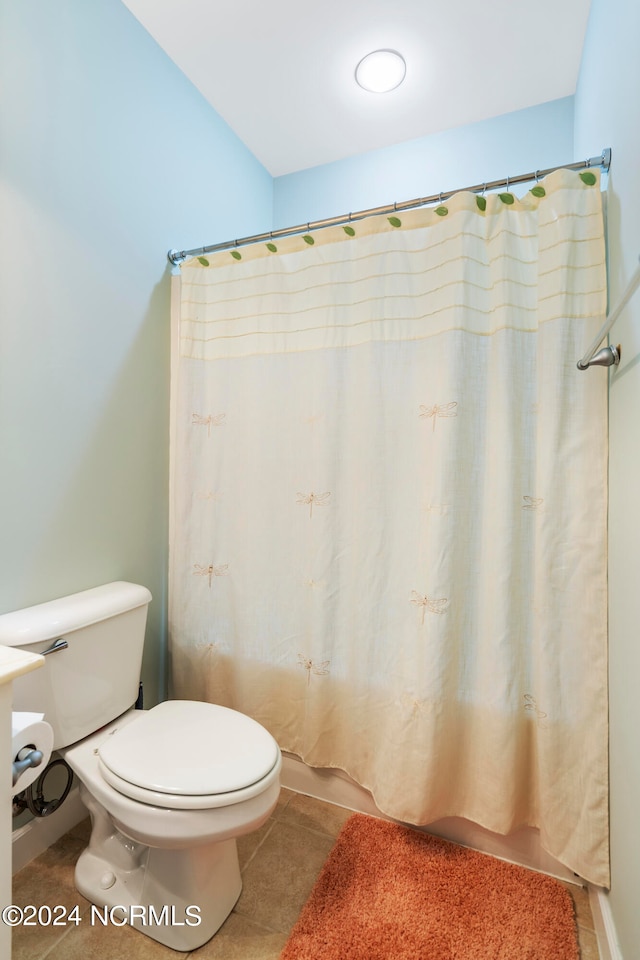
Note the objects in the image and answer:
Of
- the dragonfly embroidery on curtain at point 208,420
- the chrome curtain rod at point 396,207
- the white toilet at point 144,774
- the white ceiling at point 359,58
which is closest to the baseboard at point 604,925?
the white toilet at point 144,774

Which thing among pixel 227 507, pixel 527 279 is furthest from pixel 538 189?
pixel 227 507

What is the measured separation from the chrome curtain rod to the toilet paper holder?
1.50 meters

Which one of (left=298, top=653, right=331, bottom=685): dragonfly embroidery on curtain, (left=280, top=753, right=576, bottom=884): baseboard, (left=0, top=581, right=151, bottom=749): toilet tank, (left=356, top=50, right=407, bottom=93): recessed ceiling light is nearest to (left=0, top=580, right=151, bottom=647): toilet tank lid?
(left=0, top=581, right=151, bottom=749): toilet tank

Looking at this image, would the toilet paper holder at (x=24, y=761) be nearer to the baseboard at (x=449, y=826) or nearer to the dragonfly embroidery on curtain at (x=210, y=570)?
the dragonfly embroidery on curtain at (x=210, y=570)

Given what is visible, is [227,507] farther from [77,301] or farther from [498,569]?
[498,569]

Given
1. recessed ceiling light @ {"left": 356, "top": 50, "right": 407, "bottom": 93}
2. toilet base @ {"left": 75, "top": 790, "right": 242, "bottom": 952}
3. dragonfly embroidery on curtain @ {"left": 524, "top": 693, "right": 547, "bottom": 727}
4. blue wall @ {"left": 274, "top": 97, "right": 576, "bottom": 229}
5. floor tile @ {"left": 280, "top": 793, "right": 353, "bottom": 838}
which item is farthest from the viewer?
blue wall @ {"left": 274, "top": 97, "right": 576, "bottom": 229}

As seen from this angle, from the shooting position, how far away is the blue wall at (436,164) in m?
1.86

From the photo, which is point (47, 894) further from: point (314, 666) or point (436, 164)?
point (436, 164)

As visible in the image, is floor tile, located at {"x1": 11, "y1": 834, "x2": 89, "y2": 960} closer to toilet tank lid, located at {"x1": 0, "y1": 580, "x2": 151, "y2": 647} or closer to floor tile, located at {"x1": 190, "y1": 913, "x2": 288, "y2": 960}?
floor tile, located at {"x1": 190, "y1": 913, "x2": 288, "y2": 960}

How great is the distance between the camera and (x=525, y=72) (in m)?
1.72

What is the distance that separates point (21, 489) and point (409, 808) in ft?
4.60

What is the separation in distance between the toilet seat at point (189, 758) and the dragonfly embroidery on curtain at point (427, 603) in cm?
53

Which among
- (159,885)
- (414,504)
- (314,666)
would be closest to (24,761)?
(159,885)

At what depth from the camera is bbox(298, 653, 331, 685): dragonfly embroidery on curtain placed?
153cm
